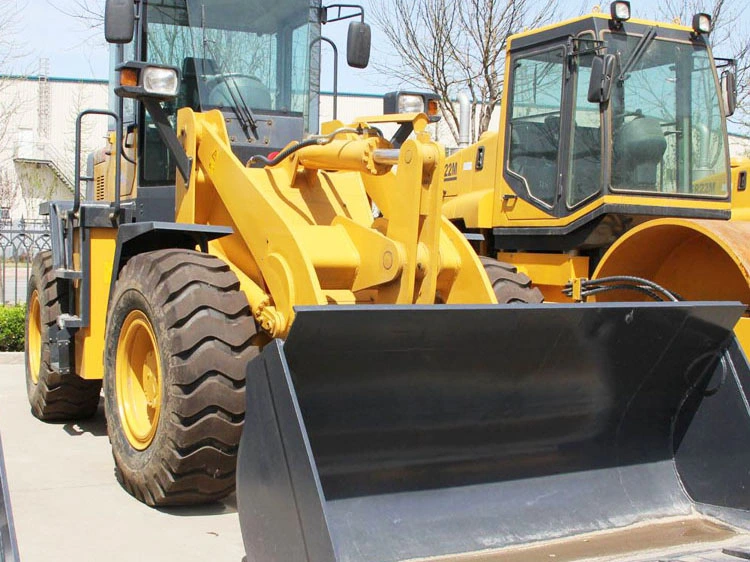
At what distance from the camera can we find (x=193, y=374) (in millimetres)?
4348

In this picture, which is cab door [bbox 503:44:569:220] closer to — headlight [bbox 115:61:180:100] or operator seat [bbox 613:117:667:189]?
operator seat [bbox 613:117:667:189]

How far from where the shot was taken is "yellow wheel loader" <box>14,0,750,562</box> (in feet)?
12.0

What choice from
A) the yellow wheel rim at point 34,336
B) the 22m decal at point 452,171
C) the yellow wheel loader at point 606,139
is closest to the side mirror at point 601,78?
the yellow wheel loader at point 606,139

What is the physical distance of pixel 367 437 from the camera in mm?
3787

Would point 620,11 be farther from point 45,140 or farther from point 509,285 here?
point 45,140

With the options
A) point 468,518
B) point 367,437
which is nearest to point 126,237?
point 367,437

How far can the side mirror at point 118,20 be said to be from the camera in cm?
493

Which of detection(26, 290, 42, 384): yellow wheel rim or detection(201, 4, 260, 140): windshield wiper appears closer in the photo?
detection(201, 4, 260, 140): windshield wiper

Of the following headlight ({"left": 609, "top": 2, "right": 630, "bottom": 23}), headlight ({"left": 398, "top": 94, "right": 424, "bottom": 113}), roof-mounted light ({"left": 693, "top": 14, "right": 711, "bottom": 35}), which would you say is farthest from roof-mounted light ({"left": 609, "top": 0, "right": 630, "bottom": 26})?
headlight ({"left": 398, "top": 94, "right": 424, "bottom": 113})

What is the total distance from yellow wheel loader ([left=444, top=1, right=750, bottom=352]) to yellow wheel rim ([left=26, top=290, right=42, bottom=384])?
372 centimetres

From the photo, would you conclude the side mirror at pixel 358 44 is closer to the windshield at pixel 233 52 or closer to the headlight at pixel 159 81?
the windshield at pixel 233 52

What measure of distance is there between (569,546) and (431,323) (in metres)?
1.09

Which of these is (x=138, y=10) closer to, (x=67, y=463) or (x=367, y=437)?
(x=67, y=463)

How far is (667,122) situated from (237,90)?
3.78 m
